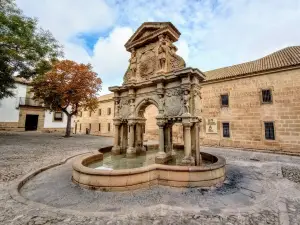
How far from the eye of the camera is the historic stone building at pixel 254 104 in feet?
36.2

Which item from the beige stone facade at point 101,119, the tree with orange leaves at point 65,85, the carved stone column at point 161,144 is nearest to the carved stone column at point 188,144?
the carved stone column at point 161,144

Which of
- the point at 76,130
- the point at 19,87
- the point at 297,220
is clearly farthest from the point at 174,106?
the point at 76,130

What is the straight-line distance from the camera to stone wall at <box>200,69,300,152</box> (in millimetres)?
11172

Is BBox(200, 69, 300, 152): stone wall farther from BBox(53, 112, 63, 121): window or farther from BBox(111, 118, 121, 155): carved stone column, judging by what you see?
BBox(53, 112, 63, 121): window

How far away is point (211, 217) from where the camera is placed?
9.82 feet

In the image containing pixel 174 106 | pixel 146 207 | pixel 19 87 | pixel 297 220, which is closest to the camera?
pixel 297 220

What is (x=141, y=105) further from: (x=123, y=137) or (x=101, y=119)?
(x=101, y=119)

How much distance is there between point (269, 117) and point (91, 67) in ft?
64.5

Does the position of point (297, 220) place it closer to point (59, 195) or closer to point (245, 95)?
point (59, 195)

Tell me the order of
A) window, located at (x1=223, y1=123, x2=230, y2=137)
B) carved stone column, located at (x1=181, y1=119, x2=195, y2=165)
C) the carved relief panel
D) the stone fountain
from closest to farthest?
the stone fountain → carved stone column, located at (x1=181, y1=119, x2=195, y2=165) → the carved relief panel → window, located at (x1=223, y1=123, x2=230, y2=137)

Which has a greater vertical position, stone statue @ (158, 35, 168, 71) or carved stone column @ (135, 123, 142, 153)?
stone statue @ (158, 35, 168, 71)

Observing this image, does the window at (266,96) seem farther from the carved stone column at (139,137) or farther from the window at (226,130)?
the carved stone column at (139,137)

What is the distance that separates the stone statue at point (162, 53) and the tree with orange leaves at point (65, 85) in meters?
13.7

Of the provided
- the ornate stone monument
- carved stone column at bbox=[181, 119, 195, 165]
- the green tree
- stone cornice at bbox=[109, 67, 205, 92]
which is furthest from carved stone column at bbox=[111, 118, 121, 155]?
the green tree
